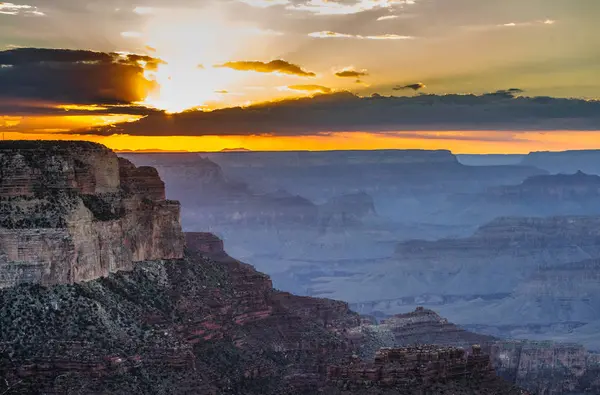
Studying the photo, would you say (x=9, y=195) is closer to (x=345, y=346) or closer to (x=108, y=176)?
(x=108, y=176)

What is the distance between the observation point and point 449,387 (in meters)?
64.9

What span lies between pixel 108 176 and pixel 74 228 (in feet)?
32.2

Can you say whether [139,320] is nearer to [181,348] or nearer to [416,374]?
[181,348]

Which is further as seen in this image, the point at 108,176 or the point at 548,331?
the point at 548,331

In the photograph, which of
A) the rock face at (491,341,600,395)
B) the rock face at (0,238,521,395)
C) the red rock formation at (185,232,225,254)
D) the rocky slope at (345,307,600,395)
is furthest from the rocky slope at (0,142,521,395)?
the rock face at (491,341,600,395)

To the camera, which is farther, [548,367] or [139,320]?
[548,367]

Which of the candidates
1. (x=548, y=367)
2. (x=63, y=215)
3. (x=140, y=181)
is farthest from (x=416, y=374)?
(x=548, y=367)

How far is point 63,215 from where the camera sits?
7206 cm

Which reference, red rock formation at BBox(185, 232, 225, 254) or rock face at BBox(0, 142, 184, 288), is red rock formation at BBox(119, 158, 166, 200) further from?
red rock formation at BBox(185, 232, 225, 254)

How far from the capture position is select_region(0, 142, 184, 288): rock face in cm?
7044

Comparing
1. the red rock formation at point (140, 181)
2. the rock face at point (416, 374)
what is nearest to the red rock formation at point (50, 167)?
the red rock formation at point (140, 181)

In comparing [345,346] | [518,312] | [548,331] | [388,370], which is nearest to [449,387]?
[388,370]

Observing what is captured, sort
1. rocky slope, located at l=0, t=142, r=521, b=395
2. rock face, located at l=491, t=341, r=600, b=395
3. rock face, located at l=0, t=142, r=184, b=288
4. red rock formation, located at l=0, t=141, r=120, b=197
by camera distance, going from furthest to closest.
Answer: rock face, located at l=491, t=341, r=600, b=395, red rock formation, located at l=0, t=141, r=120, b=197, rock face, located at l=0, t=142, r=184, b=288, rocky slope, located at l=0, t=142, r=521, b=395

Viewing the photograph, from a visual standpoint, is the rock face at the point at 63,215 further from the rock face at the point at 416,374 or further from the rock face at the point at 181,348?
the rock face at the point at 416,374
